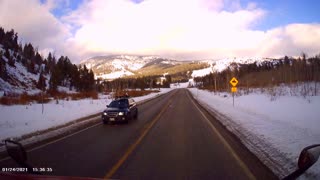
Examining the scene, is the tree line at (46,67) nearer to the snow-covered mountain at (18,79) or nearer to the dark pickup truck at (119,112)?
the snow-covered mountain at (18,79)

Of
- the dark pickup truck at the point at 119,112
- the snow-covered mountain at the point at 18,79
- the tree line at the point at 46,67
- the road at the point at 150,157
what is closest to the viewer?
the road at the point at 150,157

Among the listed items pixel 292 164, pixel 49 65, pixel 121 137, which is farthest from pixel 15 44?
pixel 292 164

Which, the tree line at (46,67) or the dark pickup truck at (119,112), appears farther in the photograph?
the tree line at (46,67)

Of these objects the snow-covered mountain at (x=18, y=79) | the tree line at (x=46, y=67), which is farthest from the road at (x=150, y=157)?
the tree line at (x=46, y=67)

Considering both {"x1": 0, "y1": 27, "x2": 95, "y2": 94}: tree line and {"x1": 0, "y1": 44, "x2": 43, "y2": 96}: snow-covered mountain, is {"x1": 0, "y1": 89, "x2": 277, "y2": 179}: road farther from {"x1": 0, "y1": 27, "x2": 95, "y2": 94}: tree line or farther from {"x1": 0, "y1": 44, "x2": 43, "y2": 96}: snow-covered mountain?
{"x1": 0, "y1": 27, "x2": 95, "y2": 94}: tree line

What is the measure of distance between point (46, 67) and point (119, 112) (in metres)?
111

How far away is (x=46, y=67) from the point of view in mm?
127250

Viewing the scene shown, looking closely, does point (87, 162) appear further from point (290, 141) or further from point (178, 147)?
point (290, 141)

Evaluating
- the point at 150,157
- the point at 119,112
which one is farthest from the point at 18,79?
the point at 150,157

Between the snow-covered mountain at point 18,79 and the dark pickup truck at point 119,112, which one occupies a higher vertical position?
the snow-covered mountain at point 18,79

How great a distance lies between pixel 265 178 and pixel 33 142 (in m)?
8.83

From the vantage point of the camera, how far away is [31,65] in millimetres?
110875

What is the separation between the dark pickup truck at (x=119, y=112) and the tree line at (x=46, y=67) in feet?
237

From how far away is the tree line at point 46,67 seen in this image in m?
98.4
